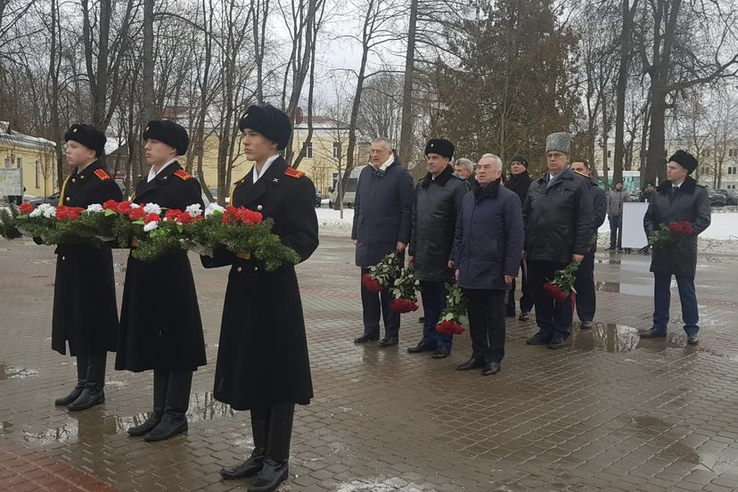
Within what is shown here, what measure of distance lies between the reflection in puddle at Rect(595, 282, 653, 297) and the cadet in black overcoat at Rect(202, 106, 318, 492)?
9.47 metres

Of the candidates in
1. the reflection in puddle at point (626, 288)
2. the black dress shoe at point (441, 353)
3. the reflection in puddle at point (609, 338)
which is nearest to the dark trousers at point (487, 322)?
the black dress shoe at point (441, 353)

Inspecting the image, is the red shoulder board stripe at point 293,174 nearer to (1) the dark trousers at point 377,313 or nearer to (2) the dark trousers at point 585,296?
(1) the dark trousers at point 377,313

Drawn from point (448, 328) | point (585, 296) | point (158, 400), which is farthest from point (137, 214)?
point (585, 296)

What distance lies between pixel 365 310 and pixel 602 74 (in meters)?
25.5

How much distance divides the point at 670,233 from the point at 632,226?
13357 mm

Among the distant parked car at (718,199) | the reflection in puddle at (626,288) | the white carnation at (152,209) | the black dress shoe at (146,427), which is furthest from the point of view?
the distant parked car at (718,199)

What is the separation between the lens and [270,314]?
160 inches

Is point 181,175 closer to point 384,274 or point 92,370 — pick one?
point 92,370

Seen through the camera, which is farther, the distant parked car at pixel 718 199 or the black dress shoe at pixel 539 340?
the distant parked car at pixel 718 199


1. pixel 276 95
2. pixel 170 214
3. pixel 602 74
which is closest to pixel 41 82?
pixel 276 95

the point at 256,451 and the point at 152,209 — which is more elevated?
the point at 152,209

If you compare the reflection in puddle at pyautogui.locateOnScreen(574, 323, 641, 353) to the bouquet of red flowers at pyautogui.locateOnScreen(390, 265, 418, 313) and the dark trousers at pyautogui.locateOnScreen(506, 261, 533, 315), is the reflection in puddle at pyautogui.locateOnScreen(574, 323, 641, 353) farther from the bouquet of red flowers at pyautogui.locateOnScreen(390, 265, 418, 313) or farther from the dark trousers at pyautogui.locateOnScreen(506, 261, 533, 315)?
the bouquet of red flowers at pyautogui.locateOnScreen(390, 265, 418, 313)

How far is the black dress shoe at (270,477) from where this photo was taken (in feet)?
13.2

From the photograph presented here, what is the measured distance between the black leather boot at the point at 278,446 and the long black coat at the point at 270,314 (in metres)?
0.09
